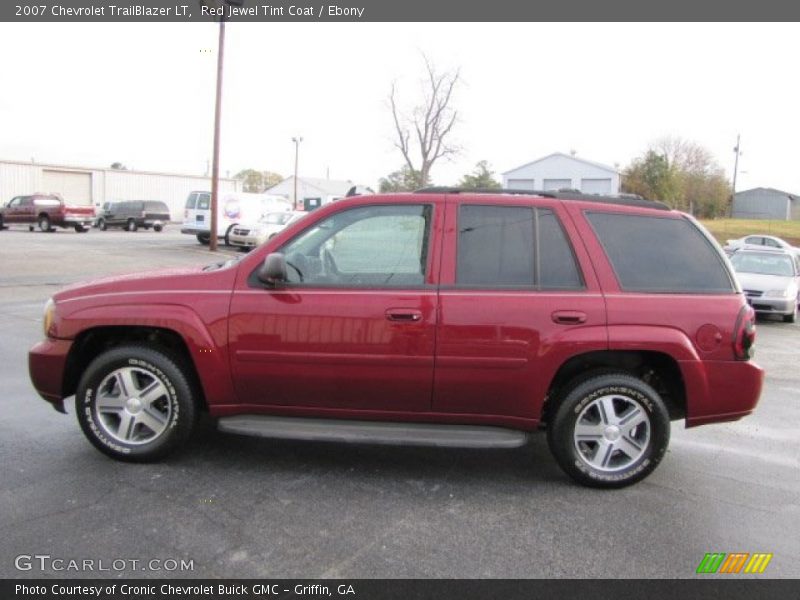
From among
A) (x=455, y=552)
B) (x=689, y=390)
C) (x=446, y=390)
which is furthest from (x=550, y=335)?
(x=455, y=552)

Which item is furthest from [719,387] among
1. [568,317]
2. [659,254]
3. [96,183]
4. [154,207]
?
[96,183]

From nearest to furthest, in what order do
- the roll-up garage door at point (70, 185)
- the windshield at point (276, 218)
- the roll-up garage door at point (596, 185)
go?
the windshield at point (276, 218) → the roll-up garage door at point (70, 185) → the roll-up garage door at point (596, 185)

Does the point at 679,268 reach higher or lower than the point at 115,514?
higher

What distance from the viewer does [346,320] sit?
382 cm

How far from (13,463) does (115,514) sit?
1120mm

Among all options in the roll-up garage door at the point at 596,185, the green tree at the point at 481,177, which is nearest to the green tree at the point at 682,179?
the roll-up garage door at the point at 596,185

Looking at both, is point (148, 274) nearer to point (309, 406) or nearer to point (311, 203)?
point (309, 406)

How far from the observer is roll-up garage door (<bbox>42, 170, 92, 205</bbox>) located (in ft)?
169

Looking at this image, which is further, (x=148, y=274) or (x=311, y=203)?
(x=311, y=203)

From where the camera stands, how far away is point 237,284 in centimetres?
393

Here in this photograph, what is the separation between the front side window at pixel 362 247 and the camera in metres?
3.94

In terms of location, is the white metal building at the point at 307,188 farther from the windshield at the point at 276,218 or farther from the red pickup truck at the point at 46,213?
the windshield at the point at 276,218
